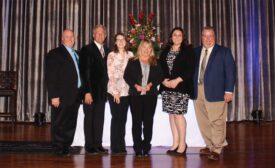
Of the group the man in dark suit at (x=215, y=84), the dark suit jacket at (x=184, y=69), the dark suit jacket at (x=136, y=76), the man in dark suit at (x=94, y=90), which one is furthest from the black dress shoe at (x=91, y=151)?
the man in dark suit at (x=215, y=84)

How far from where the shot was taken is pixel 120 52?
12.4 feet

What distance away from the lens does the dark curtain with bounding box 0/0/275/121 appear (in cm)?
740

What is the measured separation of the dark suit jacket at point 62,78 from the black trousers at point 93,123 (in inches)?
8.3

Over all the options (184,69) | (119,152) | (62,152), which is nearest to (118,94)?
(119,152)

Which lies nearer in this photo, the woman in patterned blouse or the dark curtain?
the woman in patterned blouse

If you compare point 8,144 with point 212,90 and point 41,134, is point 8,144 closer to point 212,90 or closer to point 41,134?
point 41,134

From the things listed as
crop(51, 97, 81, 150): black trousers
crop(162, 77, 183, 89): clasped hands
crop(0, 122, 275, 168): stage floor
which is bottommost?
crop(0, 122, 275, 168): stage floor

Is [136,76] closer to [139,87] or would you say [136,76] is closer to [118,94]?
[139,87]

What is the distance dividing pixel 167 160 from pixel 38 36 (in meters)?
5.12

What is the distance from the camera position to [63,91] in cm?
372

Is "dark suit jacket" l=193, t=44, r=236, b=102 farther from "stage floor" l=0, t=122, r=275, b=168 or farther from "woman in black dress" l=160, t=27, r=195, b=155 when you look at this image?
"stage floor" l=0, t=122, r=275, b=168

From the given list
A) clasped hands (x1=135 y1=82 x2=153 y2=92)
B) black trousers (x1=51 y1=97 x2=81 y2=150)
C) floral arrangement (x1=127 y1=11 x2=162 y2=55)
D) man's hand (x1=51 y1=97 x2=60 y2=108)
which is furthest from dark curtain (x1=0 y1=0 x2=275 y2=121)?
clasped hands (x1=135 y1=82 x2=153 y2=92)

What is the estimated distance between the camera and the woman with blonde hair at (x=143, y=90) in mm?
3588

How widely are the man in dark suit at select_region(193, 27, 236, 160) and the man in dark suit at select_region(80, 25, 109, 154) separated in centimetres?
106
